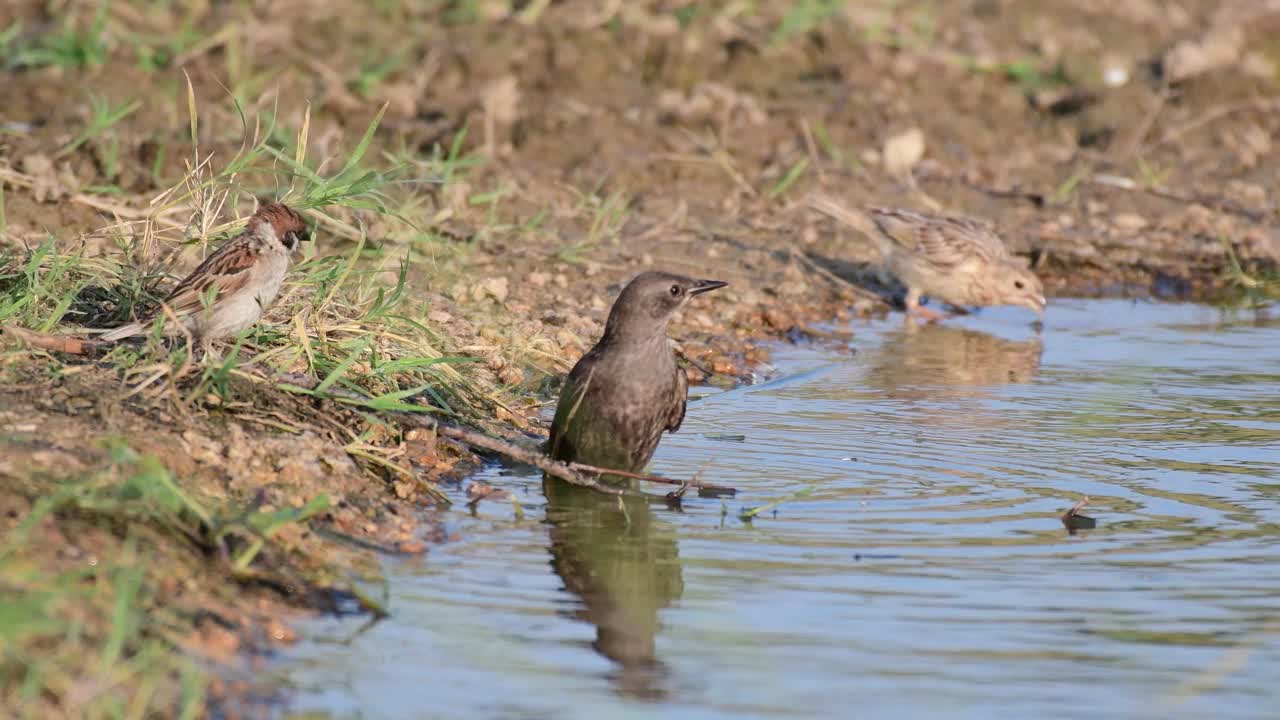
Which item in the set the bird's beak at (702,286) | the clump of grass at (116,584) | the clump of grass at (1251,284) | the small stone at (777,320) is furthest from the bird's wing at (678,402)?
the clump of grass at (1251,284)

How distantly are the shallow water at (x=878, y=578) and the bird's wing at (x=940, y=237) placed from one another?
222cm

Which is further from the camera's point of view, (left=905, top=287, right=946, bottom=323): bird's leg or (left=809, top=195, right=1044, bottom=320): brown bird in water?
(left=905, top=287, right=946, bottom=323): bird's leg

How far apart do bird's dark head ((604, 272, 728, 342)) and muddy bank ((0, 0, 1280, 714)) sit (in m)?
0.59

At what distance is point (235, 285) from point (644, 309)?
4.72ft

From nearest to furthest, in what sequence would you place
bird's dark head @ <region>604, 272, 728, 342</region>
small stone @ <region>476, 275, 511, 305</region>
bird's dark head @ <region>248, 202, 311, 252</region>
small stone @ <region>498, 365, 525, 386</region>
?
bird's dark head @ <region>248, 202, 311, 252</region>, bird's dark head @ <region>604, 272, 728, 342</region>, small stone @ <region>498, 365, 525, 386</region>, small stone @ <region>476, 275, 511, 305</region>

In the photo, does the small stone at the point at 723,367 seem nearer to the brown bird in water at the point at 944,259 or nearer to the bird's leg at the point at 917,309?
the brown bird in water at the point at 944,259

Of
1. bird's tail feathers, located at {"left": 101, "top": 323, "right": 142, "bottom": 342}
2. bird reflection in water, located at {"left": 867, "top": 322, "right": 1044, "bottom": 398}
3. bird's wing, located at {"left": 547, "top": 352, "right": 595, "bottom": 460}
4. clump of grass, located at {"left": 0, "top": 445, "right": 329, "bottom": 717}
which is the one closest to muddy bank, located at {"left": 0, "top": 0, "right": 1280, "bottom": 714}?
bird's tail feathers, located at {"left": 101, "top": 323, "right": 142, "bottom": 342}

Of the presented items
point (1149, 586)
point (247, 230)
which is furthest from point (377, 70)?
point (1149, 586)

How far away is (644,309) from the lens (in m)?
6.64

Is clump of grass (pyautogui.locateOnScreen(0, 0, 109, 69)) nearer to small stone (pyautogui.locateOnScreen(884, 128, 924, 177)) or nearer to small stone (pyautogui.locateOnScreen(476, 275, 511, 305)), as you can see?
small stone (pyautogui.locateOnScreen(476, 275, 511, 305))

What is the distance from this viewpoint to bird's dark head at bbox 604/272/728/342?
6629 millimetres

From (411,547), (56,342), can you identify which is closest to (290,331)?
(56,342)

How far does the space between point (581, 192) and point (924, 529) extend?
5.35 meters

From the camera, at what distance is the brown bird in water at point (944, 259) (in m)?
10.7
